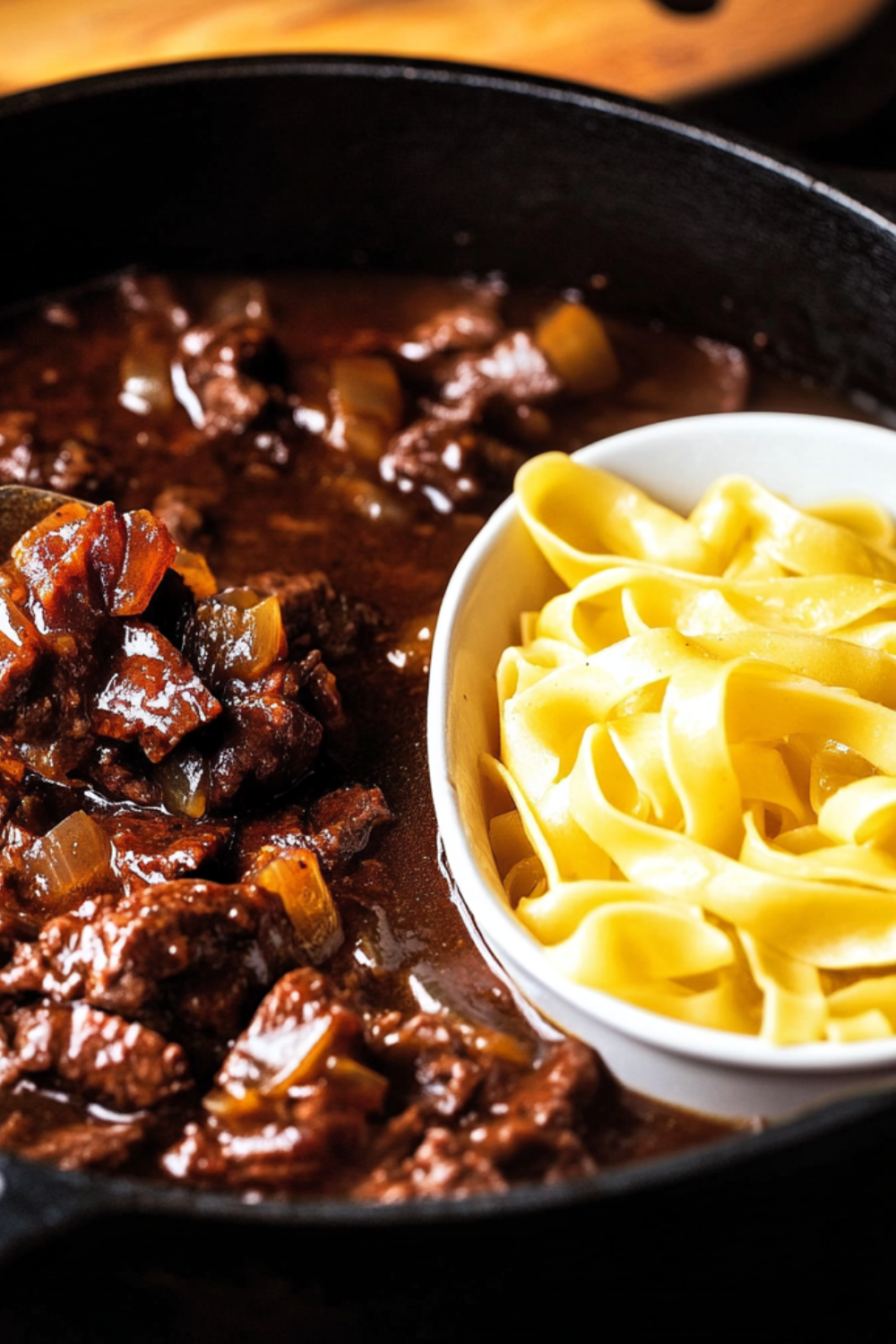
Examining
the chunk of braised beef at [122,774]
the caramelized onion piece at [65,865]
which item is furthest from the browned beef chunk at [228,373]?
the caramelized onion piece at [65,865]

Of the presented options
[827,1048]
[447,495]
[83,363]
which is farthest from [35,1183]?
[83,363]

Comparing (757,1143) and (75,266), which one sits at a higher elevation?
(757,1143)

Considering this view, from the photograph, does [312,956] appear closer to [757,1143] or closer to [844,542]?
[757,1143]

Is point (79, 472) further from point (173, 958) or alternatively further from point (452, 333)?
point (173, 958)

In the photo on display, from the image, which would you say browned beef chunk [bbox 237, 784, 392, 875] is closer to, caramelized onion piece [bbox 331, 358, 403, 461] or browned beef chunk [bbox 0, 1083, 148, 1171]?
browned beef chunk [bbox 0, 1083, 148, 1171]

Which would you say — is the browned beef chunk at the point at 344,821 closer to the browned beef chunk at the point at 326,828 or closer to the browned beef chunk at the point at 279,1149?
the browned beef chunk at the point at 326,828

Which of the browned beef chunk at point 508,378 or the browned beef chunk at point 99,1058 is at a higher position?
the browned beef chunk at point 508,378
